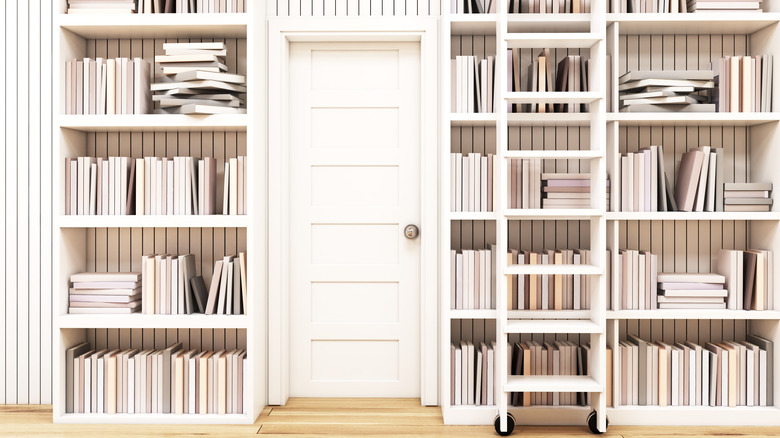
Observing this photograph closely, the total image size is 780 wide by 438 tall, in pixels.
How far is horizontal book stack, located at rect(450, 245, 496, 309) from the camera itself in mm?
2912

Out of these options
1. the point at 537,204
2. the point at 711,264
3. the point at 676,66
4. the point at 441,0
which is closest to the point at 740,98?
the point at 676,66

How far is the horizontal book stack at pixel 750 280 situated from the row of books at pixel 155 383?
2270 mm

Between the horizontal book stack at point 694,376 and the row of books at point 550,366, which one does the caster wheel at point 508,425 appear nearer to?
the row of books at point 550,366

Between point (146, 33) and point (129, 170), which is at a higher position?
point (146, 33)

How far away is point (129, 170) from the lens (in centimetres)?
290

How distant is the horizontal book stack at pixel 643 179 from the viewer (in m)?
2.84

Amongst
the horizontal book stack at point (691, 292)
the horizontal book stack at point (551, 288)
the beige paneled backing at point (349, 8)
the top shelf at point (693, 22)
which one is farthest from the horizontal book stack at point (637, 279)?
the beige paneled backing at point (349, 8)

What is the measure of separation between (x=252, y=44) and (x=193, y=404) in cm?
164

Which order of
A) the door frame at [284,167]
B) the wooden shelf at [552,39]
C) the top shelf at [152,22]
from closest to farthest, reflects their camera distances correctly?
the wooden shelf at [552,39] → the top shelf at [152,22] → the door frame at [284,167]

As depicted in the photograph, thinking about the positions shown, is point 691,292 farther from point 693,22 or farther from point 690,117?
point 693,22

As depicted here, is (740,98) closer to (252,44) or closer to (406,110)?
(406,110)

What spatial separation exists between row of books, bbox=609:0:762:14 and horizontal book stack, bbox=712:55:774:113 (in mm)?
225

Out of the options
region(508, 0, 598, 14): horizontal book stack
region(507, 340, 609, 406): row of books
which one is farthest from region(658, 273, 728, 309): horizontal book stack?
region(508, 0, 598, 14): horizontal book stack

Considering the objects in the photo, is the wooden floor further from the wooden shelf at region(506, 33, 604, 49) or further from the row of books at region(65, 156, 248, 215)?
the wooden shelf at region(506, 33, 604, 49)
